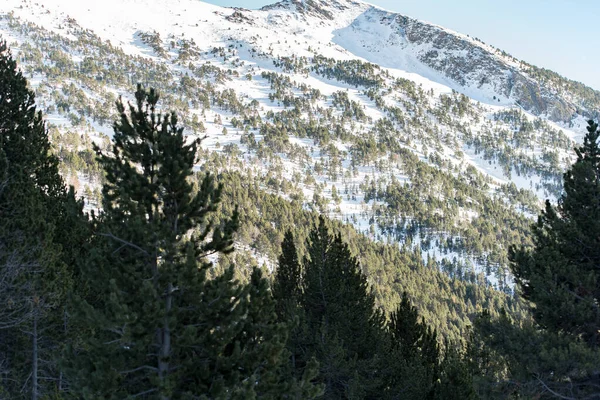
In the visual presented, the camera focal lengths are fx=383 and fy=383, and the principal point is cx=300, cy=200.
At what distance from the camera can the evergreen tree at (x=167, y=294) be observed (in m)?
6.54

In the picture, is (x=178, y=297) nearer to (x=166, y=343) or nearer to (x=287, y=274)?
(x=166, y=343)

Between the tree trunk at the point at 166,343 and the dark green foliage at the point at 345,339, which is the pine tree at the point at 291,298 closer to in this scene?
the dark green foliage at the point at 345,339

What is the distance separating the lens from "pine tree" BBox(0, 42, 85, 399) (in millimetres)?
10807

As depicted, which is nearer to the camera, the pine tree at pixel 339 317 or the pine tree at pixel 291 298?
the pine tree at pixel 339 317

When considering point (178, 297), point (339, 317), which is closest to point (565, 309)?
point (178, 297)

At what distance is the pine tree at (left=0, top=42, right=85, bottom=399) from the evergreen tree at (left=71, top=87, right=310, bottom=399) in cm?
408

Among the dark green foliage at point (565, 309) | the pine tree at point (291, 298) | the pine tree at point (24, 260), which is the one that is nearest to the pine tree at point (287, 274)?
Result: the pine tree at point (291, 298)

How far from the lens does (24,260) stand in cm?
1119

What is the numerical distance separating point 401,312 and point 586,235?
13.2m

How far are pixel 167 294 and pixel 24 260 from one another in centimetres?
698

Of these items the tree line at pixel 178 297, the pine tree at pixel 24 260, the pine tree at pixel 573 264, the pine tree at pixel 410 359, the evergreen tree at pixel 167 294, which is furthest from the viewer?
the pine tree at pixel 410 359

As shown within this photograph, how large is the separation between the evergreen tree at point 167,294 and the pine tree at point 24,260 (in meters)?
4.08

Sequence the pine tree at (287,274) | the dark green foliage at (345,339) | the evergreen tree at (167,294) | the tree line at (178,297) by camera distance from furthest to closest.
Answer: the pine tree at (287,274) → the dark green foliage at (345,339) → the tree line at (178,297) → the evergreen tree at (167,294)

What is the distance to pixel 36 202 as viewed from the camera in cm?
1204
